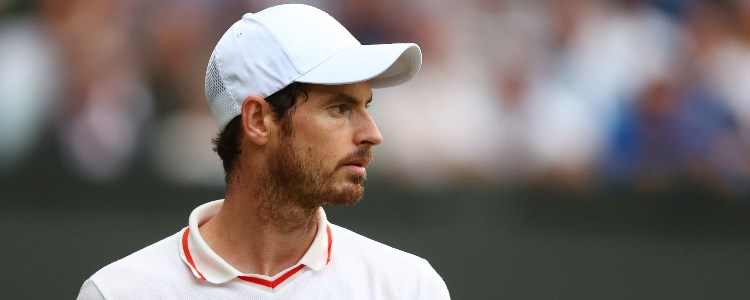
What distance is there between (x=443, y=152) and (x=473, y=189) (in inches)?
6.7

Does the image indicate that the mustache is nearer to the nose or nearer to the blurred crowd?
the nose

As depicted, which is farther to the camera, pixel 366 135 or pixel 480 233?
pixel 480 233

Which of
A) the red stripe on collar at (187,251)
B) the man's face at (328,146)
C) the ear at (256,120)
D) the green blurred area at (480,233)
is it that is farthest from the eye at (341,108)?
the green blurred area at (480,233)

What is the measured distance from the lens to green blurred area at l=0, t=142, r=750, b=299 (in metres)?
4.08

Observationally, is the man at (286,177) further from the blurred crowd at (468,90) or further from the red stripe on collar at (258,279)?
the blurred crowd at (468,90)

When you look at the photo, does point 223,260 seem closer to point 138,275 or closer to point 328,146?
point 138,275

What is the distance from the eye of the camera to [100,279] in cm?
216

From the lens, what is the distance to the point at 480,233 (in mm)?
4406

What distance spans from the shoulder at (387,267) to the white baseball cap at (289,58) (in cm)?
30

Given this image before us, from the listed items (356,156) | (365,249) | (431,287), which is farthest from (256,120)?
(431,287)

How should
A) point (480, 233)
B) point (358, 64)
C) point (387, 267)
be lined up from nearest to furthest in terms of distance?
1. point (358, 64)
2. point (387, 267)
3. point (480, 233)

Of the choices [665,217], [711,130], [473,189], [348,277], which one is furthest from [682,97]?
[348,277]

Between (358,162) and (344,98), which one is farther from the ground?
(344,98)

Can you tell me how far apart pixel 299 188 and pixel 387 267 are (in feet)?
0.73
